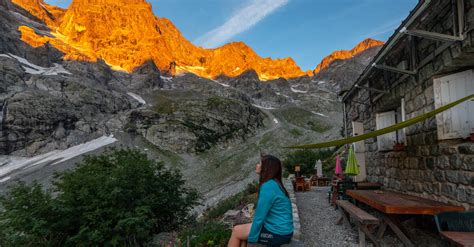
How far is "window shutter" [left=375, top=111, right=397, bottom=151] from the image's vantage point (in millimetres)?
7352

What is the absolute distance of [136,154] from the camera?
9023 millimetres

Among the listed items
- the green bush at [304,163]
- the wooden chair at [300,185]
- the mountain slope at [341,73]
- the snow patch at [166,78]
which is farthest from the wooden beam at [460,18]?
the mountain slope at [341,73]

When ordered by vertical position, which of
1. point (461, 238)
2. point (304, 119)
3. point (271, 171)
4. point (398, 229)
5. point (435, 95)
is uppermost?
point (304, 119)

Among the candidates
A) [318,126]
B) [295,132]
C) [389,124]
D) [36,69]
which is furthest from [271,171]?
[36,69]

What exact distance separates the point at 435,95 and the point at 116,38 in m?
126

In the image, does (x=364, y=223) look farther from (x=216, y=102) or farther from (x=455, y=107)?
(x=216, y=102)

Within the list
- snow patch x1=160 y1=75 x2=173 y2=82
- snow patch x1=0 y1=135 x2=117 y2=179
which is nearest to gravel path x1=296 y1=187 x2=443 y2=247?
snow patch x1=0 y1=135 x2=117 y2=179

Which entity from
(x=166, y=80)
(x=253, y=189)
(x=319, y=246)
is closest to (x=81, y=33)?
(x=166, y=80)

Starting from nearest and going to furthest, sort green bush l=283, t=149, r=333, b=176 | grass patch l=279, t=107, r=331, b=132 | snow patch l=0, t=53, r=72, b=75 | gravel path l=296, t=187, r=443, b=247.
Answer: gravel path l=296, t=187, r=443, b=247, green bush l=283, t=149, r=333, b=176, snow patch l=0, t=53, r=72, b=75, grass patch l=279, t=107, r=331, b=132

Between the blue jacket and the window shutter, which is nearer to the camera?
the blue jacket

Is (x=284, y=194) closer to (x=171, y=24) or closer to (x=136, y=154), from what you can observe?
(x=136, y=154)

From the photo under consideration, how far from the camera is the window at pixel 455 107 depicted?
4363 millimetres

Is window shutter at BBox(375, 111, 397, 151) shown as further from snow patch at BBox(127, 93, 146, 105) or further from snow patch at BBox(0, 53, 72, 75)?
snow patch at BBox(0, 53, 72, 75)

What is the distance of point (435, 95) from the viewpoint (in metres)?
4.82
